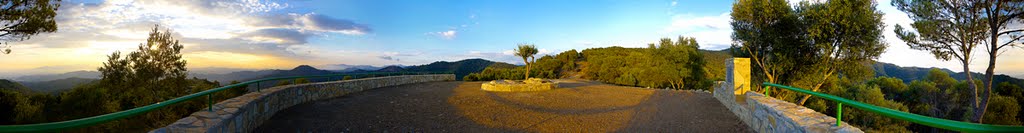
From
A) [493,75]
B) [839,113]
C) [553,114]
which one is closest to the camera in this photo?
[839,113]

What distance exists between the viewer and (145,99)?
14320 mm

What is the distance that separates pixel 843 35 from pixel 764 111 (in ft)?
39.5

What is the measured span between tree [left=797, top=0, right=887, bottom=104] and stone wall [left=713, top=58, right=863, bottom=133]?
7713mm

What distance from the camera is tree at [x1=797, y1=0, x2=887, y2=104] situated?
46.6ft

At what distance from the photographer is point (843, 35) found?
14.7 m

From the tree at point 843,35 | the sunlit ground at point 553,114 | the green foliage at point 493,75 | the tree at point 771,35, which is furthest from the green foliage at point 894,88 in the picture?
the sunlit ground at point 553,114

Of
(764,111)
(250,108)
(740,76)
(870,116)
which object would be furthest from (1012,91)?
(250,108)

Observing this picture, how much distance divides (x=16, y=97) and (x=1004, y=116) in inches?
1600

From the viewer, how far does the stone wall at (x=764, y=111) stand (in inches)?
182

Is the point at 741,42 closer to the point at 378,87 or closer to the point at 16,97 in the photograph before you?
the point at 378,87

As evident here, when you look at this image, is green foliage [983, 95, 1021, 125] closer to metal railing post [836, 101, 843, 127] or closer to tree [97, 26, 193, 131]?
metal railing post [836, 101, 843, 127]

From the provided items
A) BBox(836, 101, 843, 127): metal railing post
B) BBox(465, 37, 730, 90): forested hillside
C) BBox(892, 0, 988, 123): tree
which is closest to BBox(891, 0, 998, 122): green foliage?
BBox(892, 0, 988, 123): tree

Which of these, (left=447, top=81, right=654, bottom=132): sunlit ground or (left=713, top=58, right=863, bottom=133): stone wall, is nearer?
(left=713, top=58, right=863, bottom=133): stone wall

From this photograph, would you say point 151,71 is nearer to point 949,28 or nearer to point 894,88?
point 949,28
